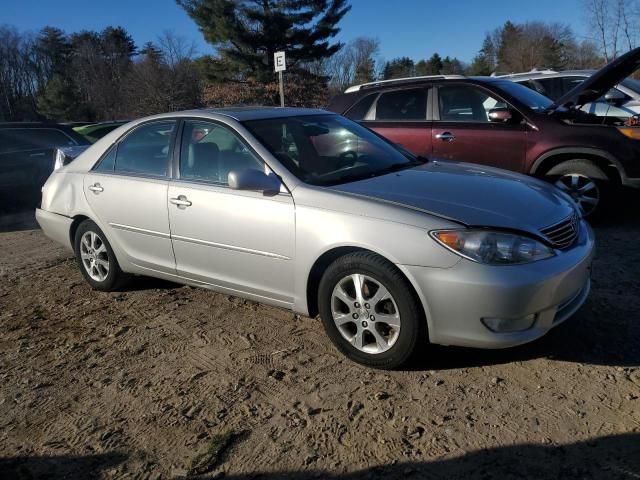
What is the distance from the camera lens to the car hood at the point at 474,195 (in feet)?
Result: 9.73

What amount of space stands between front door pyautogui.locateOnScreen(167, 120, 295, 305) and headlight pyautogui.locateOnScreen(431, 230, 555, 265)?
98 centimetres

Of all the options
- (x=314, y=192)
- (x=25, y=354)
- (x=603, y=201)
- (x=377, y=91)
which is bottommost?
(x=25, y=354)

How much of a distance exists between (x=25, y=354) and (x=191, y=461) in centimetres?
188

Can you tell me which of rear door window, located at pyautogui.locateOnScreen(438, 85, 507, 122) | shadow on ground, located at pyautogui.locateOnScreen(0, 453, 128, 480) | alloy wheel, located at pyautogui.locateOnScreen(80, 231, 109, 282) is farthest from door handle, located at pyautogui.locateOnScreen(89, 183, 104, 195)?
rear door window, located at pyautogui.locateOnScreen(438, 85, 507, 122)

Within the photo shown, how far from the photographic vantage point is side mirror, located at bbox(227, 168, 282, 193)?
3.39 metres

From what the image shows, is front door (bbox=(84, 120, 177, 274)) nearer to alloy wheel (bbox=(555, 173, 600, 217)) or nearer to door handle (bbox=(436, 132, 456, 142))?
door handle (bbox=(436, 132, 456, 142))

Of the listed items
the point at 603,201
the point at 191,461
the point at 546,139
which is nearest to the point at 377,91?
the point at 546,139

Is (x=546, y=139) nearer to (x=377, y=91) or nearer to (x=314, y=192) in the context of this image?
(x=377, y=91)

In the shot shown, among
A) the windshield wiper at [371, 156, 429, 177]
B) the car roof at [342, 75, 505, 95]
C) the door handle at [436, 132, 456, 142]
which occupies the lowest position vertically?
the windshield wiper at [371, 156, 429, 177]

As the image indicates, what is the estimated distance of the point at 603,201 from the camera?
577 cm

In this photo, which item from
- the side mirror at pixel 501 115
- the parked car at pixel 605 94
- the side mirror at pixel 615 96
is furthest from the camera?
the parked car at pixel 605 94

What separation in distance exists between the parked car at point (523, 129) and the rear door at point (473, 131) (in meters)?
0.01

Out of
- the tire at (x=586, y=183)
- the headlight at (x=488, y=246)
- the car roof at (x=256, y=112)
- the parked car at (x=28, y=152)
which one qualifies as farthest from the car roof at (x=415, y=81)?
the parked car at (x=28, y=152)

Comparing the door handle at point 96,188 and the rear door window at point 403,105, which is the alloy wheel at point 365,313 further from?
the rear door window at point 403,105
